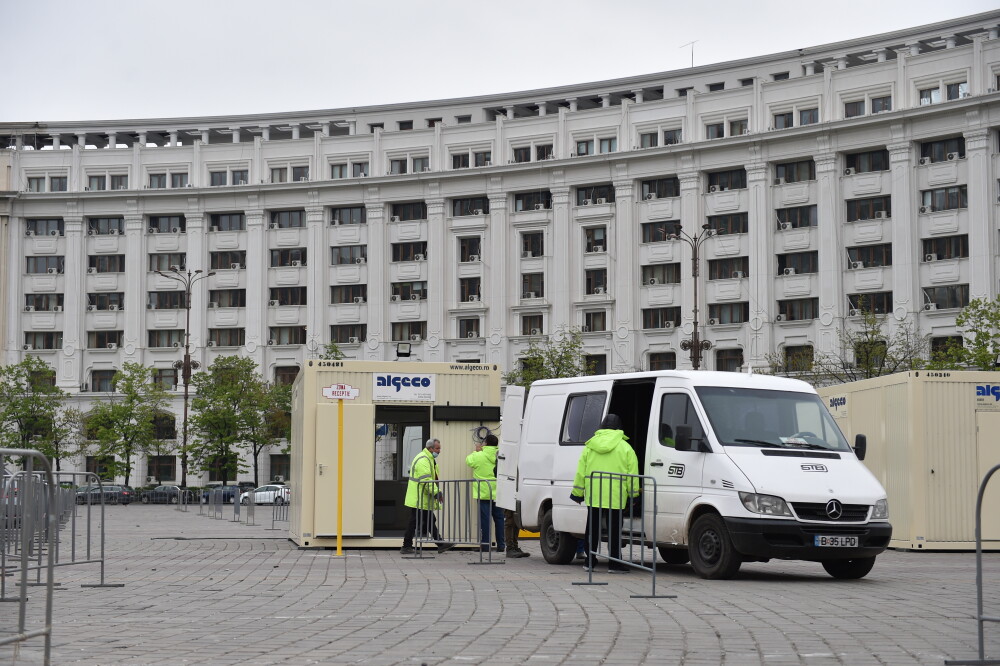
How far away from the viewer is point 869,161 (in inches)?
2719

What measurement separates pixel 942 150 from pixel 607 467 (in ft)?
185

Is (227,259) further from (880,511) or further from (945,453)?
(880,511)

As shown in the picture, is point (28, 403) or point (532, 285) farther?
point (28, 403)

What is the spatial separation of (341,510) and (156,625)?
10561 mm

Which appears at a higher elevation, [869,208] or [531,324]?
[869,208]

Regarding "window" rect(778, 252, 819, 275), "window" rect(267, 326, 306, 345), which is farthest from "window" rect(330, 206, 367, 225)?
"window" rect(778, 252, 819, 275)

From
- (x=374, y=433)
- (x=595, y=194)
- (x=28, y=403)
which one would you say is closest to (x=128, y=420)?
(x=28, y=403)

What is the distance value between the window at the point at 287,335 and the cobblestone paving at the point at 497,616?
6540 cm

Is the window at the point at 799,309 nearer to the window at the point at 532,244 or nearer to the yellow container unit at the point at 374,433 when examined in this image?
the window at the point at 532,244

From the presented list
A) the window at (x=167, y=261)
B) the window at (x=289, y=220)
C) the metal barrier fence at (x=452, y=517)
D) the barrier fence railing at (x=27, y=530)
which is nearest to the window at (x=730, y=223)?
the window at (x=289, y=220)

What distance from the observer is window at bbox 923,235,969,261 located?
65.0 metres

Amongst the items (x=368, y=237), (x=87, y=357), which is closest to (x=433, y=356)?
(x=368, y=237)

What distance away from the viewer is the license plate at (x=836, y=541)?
14242mm

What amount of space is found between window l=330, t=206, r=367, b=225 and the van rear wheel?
6833 centimetres
